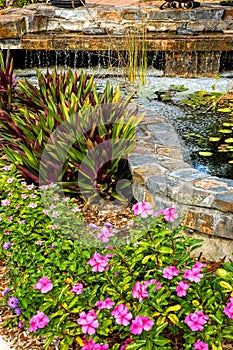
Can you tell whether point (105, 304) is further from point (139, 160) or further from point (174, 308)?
point (139, 160)

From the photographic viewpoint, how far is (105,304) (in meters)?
2.40

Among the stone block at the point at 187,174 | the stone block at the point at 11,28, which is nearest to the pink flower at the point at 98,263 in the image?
the stone block at the point at 187,174

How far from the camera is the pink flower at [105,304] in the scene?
2.39 metres

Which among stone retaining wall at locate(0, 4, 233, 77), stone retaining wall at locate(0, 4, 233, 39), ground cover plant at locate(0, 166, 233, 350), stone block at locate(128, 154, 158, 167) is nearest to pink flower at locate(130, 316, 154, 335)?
ground cover plant at locate(0, 166, 233, 350)

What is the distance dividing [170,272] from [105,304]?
0.34 metres

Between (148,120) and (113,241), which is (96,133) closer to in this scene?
(148,120)

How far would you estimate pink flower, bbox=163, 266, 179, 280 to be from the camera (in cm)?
237

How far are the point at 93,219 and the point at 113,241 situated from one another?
1024 millimetres

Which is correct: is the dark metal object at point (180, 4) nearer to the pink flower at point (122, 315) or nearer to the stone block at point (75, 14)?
the stone block at point (75, 14)

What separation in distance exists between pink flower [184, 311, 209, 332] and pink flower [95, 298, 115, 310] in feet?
1.21

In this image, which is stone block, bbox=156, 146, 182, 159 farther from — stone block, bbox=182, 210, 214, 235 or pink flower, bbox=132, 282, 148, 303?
pink flower, bbox=132, 282, 148, 303

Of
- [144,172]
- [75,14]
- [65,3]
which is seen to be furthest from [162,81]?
[144,172]

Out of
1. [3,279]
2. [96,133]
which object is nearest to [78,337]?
[3,279]

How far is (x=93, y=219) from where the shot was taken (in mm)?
3783
